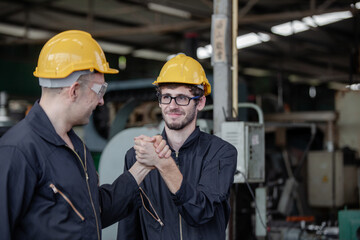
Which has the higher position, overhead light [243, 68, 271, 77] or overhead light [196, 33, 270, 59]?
overhead light [196, 33, 270, 59]

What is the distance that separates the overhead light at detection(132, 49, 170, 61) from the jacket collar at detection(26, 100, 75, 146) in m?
10.9

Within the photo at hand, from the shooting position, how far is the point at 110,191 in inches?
64.7

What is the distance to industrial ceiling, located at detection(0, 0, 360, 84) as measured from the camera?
823 cm

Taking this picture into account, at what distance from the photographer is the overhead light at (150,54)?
1230cm

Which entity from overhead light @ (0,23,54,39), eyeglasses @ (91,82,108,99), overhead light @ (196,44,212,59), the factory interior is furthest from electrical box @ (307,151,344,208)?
overhead light @ (0,23,54,39)

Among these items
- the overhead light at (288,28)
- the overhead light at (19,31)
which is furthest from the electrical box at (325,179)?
the overhead light at (19,31)

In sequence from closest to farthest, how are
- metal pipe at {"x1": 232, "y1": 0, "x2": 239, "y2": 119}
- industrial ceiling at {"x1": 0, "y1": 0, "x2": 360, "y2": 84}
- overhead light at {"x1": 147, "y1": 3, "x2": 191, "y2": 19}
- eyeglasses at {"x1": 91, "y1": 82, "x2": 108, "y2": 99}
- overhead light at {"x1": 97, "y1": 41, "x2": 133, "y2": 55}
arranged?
eyeglasses at {"x1": 91, "y1": 82, "x2": 108, "y2": 99} → metal pipe at {"x1": 232, "y1": 0, "x2": 239, "y2": 119} → industrial ceiling at {"x1": 0, "y1": 0, "x2": 360, "y2": 84} → overhead light at {"x1": 147, "y1": 3, "x2": 191, "y2": 19} → overhead light at {"x1": 97, "y1": 41, "x2": 133, "y2": 55}

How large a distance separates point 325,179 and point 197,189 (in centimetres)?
435

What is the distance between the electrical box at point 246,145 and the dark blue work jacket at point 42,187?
1.57 m

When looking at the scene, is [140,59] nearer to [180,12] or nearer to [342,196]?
[180,12]

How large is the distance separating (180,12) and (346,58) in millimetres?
5810

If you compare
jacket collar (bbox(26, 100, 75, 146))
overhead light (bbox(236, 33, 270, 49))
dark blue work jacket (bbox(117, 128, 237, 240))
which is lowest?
dark blue work jacket (bbox(117, 128, 237, 240))

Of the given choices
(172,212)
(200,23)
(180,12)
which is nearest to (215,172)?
(172,212)

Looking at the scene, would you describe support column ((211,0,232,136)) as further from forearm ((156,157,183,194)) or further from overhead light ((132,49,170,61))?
overhead light ((132,49,170,61))
